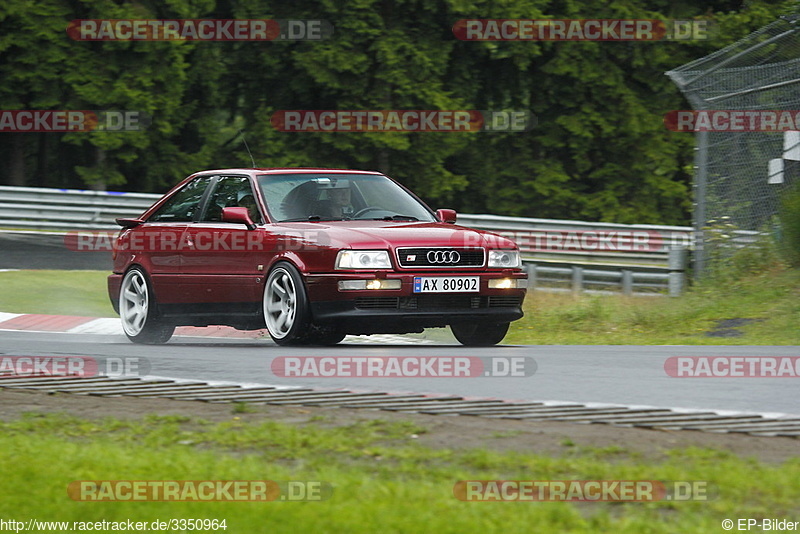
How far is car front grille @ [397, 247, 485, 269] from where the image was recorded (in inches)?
392

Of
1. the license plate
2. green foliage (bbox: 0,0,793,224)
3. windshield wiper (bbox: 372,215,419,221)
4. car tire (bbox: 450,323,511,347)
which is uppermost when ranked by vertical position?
green foliage (bbox: 0,0,793,224)

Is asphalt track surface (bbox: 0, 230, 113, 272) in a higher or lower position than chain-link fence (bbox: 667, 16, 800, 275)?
lower

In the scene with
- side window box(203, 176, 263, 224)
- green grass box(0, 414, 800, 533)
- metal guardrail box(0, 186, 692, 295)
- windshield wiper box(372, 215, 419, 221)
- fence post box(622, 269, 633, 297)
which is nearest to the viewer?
green grass box(0, 414, 800, 533)

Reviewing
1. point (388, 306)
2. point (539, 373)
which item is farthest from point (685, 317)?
point (539, 373)

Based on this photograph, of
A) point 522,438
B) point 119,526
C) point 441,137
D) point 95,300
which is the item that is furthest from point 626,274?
point 119,526

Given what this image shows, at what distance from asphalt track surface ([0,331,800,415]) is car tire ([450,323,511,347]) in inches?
19.9

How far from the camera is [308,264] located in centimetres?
1001

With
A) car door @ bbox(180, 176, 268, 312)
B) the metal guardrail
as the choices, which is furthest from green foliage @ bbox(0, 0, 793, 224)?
car door @ bbox(180, 176, 268, 312)

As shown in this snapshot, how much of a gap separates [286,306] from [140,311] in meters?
2.12

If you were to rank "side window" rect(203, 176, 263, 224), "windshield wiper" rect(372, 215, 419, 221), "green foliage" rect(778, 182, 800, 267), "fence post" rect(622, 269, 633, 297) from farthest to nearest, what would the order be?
"fence post" rect(622, 269, 633, 297) < "green foliage" rect(778, 182, 800, 267) < "side window" rect(203, 176, 263, 224) < "windshield wiper" rect(372, 215, 419, 221)

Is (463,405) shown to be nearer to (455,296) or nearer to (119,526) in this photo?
(119,526)

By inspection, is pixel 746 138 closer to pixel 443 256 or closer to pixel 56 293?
pixel 443 256

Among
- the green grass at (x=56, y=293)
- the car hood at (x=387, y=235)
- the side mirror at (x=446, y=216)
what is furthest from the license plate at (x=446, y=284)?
the green grass at (x=56, y=293)

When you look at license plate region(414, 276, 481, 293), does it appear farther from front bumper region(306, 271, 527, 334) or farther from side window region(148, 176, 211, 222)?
side window region(148, 176, 211, 222)
